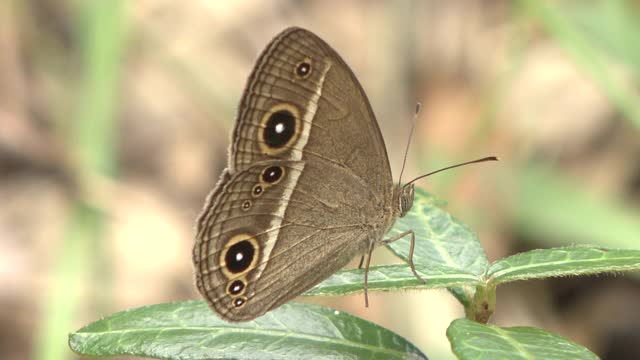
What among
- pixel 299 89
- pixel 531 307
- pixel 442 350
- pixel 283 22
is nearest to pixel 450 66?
pixel 283 22

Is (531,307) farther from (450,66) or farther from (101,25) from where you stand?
(101,25)

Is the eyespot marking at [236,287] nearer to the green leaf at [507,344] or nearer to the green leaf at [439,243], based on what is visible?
the green leaf at [439,243]

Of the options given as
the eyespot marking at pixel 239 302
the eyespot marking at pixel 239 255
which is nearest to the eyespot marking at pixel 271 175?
the eyespot marking at pixel 239 255

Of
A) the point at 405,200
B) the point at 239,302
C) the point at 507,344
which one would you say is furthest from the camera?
the point at 405,200

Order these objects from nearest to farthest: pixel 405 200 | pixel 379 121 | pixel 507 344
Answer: pixel 507 344
pixel 405 200
pixel 379 121

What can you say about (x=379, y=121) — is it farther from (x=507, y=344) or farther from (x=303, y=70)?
(x=507, y=344)

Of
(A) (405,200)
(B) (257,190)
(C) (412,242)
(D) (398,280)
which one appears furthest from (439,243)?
(B) (257,190)

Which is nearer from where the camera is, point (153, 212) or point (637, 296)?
point (637, 296)
